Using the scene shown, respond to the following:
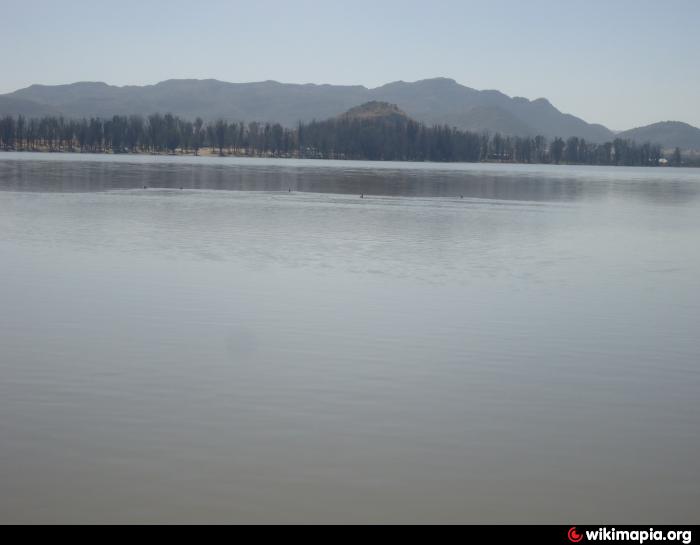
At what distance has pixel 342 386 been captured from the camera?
1526 centimetres

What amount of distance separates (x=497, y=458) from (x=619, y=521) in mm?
2232

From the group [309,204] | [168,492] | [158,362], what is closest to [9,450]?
[168,492]

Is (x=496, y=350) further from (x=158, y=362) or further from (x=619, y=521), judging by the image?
(x=619, y=521)

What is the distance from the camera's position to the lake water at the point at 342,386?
34.2ft

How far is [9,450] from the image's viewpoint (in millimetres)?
11547

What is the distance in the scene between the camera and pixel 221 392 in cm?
1466

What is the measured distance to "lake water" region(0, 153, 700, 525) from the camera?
10.4 meters

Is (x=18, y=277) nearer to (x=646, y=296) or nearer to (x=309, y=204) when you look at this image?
(x=646, y=296)

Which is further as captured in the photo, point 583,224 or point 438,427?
point 583,224

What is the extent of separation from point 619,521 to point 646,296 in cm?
1811

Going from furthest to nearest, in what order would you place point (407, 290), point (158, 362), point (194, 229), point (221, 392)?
point (194, 229)
point (407, 290)
point (158, 362)
point (221, 392)

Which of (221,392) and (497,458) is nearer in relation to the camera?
(497,458)

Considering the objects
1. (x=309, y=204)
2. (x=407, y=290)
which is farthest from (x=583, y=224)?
(x=407, y=290)

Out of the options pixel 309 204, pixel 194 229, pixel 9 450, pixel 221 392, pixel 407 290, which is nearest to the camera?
pixel 9 450
